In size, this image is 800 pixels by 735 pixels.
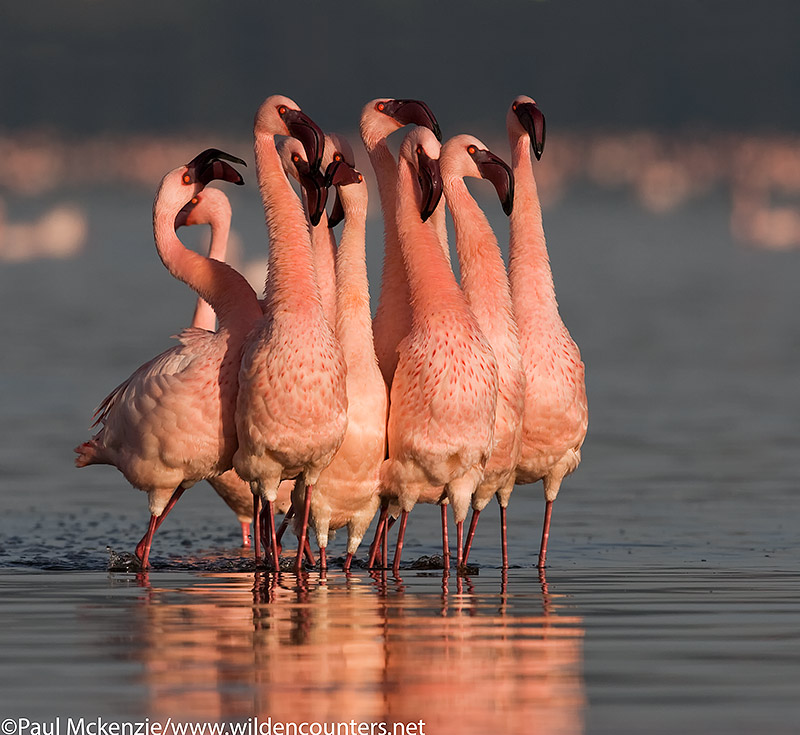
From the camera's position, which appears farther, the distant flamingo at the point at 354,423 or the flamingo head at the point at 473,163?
the flamingo head at the point at 473,163

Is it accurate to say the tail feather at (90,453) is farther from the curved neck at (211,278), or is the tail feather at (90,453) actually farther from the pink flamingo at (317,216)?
the pink flamingo at (317,216)

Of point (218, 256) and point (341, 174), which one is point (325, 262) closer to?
point (341, 174)

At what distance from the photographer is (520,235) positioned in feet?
39.4

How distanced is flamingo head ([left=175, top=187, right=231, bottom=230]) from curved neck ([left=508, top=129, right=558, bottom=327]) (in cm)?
192

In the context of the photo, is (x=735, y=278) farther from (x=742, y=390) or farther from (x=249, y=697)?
(x=249, y=697)

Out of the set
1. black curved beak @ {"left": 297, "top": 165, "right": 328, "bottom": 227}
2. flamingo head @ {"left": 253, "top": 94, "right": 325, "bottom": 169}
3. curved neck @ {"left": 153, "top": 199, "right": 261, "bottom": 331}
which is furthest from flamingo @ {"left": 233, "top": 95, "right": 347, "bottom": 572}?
flamingo head @ {"left": 253, "top": 94, "right": 325, "bottom": 169}

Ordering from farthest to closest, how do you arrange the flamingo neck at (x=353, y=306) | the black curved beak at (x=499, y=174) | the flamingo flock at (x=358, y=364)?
the black curved beak at (x=499, y=174)
the flamingo neck at (x=353, y=306)
the flamingo flock at (x=358, y=364)

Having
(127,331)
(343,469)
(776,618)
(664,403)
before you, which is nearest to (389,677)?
(776,618)

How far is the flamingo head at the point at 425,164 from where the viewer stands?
11.1 m

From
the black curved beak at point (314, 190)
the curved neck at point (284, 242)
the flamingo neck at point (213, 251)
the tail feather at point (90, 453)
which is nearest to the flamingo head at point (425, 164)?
the black curved beak at point (314, 190)

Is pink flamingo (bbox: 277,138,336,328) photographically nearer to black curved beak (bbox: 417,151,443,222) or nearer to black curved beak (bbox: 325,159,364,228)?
black curved beak (bbox: 325,159,364,228)

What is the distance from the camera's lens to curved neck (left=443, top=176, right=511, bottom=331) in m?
11.3

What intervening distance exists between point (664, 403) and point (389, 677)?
12681 mm

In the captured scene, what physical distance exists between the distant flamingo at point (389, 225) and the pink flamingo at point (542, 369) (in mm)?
689
